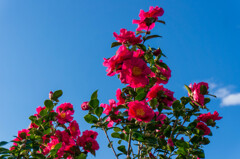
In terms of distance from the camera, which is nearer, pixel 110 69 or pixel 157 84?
pixel 110 69

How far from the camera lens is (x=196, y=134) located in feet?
6.86

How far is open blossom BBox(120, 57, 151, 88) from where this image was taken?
153 cm

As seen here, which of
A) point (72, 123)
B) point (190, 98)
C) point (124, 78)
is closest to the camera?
point (124, 78)

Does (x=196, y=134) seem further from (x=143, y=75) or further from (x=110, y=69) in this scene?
(x=110, y=69)

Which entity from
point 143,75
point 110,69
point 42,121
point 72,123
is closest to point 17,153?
point 42,121

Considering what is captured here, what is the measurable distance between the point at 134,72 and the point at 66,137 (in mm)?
862

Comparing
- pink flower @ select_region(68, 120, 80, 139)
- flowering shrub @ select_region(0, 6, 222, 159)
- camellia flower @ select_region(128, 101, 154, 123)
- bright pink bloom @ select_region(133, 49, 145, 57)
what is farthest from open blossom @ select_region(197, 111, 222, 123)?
pink flower @ select_region(68, 120, 80, 139)

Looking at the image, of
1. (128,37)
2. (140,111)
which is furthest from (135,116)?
(128,37)

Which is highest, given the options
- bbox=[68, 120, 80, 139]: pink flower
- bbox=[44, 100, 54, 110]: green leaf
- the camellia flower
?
bbox=[44, 100, 54, 110]: green leaf

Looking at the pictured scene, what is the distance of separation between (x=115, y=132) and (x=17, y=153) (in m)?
0.75

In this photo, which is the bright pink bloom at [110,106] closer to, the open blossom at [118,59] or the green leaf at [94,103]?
the green leaf at [94,103]

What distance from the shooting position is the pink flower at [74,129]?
208 centimetres

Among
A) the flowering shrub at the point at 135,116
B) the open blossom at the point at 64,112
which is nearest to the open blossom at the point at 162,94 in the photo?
the flowering shrub at the point at 135,116

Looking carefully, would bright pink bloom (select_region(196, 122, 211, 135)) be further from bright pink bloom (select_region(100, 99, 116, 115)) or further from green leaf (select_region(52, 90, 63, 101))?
green leaf (select_region(52, 90, 63, 101))
